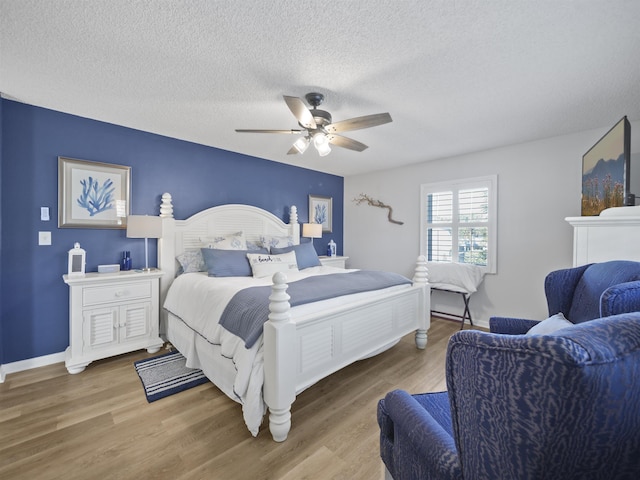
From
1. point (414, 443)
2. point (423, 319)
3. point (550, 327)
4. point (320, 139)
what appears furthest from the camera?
point (423, 319)

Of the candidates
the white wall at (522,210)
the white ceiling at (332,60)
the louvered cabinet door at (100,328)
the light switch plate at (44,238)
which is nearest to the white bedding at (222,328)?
the louvered cabinet door at (100,328)

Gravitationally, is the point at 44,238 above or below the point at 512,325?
above

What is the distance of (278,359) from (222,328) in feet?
2.00

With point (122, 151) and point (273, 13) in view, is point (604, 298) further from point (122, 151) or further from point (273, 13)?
point (122, 151)

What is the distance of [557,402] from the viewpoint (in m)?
0.51

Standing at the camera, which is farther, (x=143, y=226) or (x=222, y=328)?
(x=143, y=226)

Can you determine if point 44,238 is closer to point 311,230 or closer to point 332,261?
point 311,230

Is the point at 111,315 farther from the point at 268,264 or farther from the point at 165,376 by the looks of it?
the point at 268,264

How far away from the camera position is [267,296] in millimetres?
1984

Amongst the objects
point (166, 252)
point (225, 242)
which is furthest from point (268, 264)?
point (166, 252)

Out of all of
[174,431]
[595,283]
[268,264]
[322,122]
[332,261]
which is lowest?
[174,431]

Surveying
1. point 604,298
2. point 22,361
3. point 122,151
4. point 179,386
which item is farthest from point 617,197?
point 22,361

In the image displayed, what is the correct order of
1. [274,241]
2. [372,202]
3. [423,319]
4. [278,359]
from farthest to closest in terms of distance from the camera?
[372,202], [274,241], [423,319], [278,359]

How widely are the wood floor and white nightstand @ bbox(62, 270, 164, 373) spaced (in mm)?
208
